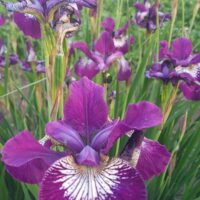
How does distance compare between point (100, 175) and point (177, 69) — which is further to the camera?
point (177, 69)

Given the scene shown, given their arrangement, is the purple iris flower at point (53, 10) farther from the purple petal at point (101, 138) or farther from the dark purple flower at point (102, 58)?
the dark purple flower at point (102, 58)

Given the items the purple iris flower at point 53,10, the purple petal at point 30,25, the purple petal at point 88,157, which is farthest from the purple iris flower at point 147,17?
the purple petal at point 88,157

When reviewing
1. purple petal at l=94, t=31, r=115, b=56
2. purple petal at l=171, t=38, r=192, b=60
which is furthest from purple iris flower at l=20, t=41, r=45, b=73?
purple petal at l=171, t=38, r=192, b=60

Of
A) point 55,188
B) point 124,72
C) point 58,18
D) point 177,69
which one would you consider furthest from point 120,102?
point 55,188

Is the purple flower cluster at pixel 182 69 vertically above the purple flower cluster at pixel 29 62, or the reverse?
the purple flower cluster at pixel 182 69

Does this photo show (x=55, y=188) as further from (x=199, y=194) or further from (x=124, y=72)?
(x=124, y=72)

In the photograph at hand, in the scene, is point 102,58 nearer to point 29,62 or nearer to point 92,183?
point 29,62
